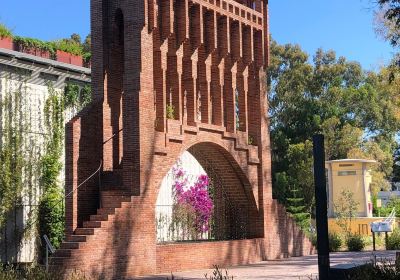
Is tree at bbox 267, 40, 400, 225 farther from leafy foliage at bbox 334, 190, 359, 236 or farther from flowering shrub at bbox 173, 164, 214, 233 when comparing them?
flowering shrub at bbox 173, 164, 214, 233

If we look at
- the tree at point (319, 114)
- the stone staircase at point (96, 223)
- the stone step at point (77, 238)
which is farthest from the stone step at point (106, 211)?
the tree at point (319, 114)

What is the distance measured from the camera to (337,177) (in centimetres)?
3884

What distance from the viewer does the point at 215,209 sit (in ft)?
A: 69.2

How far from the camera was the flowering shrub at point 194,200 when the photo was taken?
20234 mm

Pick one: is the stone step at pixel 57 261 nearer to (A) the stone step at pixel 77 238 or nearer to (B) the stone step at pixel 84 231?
(A) the stone step at pixel 77 238

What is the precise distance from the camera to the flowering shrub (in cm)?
2023

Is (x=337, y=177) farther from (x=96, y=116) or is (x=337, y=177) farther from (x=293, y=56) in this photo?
(x=96, y=116)

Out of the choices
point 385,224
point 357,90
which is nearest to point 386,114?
point 357,90

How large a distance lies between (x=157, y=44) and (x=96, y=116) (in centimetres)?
254

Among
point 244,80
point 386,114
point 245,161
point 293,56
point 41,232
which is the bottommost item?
point 41,232

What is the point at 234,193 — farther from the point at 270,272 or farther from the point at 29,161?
the point at 29,161

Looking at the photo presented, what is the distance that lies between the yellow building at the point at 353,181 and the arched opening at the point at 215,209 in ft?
58.3

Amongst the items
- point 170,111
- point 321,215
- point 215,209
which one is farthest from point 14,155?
point 321,215

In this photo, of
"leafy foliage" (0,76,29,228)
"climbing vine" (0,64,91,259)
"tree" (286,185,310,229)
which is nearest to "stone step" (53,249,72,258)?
"climbing vine" (0,64,91,259)
